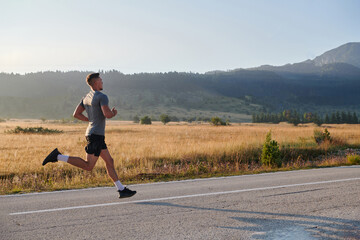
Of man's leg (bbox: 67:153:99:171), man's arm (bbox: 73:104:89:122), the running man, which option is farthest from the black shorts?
man's arm (bbox: 73:104:89:122)

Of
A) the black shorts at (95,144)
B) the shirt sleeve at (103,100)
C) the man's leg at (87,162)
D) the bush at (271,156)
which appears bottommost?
the bush at (271,156)

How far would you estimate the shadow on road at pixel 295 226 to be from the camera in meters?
4.42

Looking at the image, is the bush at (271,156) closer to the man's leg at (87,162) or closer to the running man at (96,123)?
the running man at (96,123)

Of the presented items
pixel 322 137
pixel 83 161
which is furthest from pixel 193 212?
pixel 322 137

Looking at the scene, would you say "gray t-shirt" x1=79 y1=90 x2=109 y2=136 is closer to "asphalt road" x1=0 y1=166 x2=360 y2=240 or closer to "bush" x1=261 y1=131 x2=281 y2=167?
"asphalt road" x1=0 y1=166 x2=360 y2=240

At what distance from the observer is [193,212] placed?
5.47 m

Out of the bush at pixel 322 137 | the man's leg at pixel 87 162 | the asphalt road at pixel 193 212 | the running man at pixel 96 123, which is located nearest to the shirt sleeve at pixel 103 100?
the running man at pixel 96 123

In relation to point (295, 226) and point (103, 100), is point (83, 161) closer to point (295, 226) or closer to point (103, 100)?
point (103, 100)

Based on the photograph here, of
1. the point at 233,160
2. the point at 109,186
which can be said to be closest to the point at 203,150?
the point at 233,160

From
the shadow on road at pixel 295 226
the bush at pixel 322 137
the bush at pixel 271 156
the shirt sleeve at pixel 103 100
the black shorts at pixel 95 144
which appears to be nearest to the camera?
the shadow on road at pixel 295 226

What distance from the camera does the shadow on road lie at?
174 inches

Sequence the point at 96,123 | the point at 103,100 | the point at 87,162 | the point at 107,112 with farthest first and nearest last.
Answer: the point at 87,162
the point at 96,123
the point at 103,100
the point at 107,112

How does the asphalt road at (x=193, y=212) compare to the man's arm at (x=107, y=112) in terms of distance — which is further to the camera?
the man's arm at (x=107, y=112)

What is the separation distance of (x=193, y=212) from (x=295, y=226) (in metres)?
1.61
